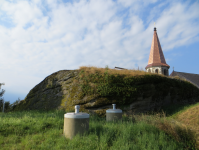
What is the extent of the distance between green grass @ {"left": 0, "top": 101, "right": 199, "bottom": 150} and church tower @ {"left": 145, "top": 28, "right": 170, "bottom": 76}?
2927cm

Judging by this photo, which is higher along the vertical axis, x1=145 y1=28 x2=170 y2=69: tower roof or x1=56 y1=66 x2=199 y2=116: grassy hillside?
x1=145 y1=28 x2=170 y2=69: tower roof

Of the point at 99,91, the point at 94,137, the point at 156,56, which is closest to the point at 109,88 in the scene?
the point at 99,91

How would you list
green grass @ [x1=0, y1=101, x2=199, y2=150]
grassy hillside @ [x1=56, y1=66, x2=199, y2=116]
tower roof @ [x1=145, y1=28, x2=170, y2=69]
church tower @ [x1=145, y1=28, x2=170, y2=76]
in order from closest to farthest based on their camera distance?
green grass @ [x1=0, y1=101, x2=199, y2=150], grassy hillside @ [x1=56, y1=66, x2=199, y2=116], church tower @ [x1=145, y1=28, x2=170, y2=76], tower roof @ [x1=145, y1=28, x2=170, y2=69]

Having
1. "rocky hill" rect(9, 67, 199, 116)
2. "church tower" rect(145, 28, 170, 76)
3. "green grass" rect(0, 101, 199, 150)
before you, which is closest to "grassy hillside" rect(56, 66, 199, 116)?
"rocky hill" rect(9, 67, 199, 116)

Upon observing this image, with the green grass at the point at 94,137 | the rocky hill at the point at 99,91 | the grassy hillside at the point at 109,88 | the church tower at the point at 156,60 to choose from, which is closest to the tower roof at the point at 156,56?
the church tower at the point at 156,60

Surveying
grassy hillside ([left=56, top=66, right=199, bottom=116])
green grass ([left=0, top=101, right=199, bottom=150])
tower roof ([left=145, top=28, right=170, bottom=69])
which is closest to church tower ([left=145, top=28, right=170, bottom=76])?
tower roof ([left=145, top=28, right=170, bottom=69])

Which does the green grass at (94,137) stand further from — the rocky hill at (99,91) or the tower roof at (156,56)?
the tower roof at (156,56)

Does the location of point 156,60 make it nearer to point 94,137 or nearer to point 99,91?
point 99,91

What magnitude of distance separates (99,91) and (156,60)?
28879 mm

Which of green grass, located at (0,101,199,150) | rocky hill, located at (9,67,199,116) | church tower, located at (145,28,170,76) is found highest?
church tower, located at (145,28,170,76)

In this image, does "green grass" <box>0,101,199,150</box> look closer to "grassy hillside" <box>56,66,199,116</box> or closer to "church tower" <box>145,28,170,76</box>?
"grassy hillside" <box>56,66,199,116</box>

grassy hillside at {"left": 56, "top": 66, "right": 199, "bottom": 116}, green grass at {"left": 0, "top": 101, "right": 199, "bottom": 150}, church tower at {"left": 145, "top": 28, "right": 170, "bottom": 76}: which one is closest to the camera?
green grass at {"left": 0, "top": 101, "right": 199, "bottom": 150}

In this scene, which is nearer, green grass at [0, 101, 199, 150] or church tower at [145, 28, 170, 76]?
green grass at [0, 101, 199, 150]

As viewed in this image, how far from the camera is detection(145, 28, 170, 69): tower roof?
34.4 metres
